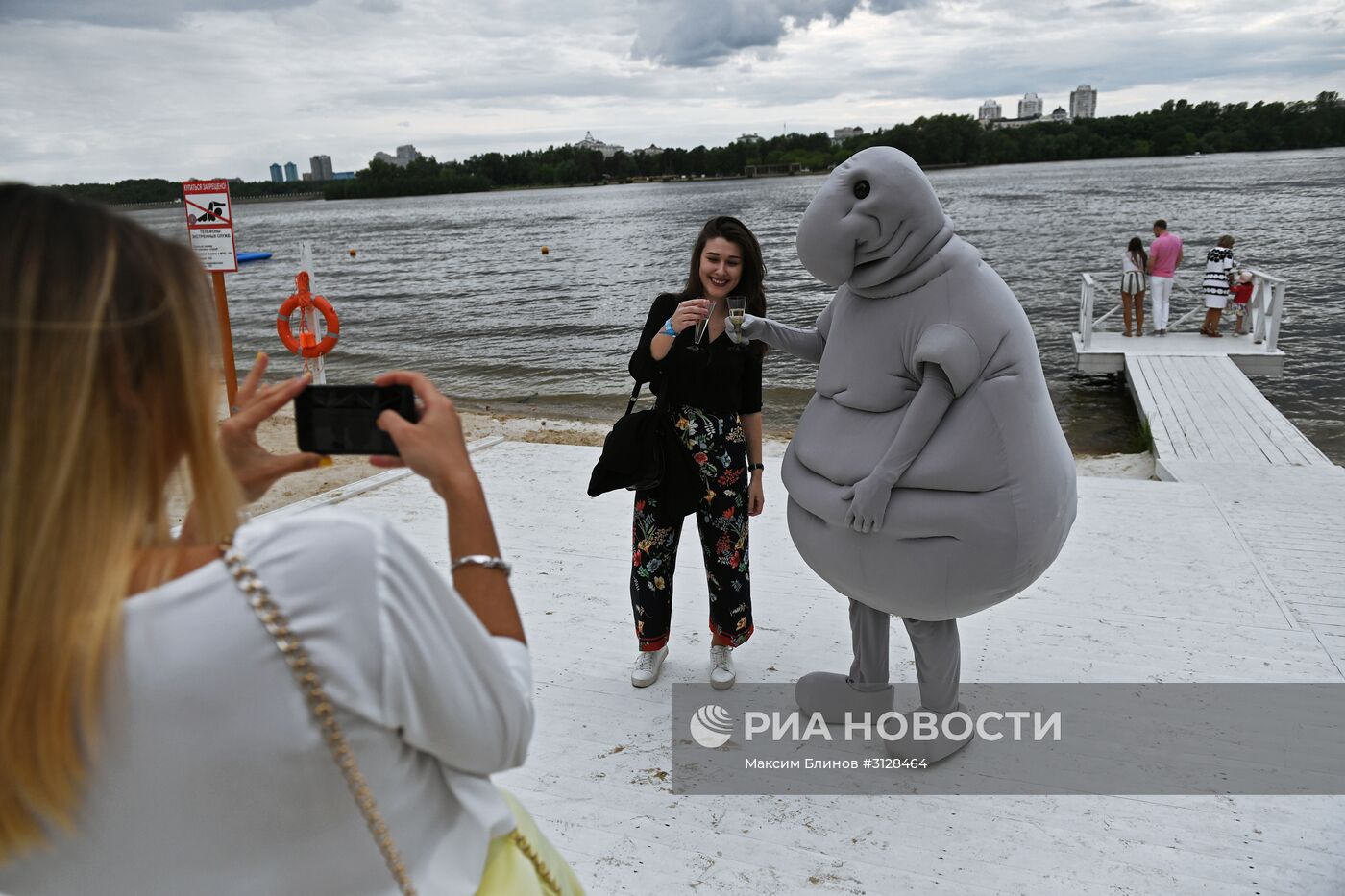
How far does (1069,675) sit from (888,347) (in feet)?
5.72

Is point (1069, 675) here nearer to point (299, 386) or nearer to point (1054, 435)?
point (1054, 435)

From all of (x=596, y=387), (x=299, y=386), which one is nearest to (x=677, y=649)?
(x=299, y=386)

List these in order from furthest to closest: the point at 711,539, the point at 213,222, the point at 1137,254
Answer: the point at 1137,254 < the point at 213,222 < the point at 711,539

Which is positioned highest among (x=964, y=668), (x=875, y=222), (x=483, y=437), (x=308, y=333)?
(x=875, y=222)

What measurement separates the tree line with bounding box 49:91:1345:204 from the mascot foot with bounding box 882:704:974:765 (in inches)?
3778

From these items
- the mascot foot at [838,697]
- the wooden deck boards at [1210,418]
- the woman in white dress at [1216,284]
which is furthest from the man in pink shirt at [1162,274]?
the mascot foot at [838,697]

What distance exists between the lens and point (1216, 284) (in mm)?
12578

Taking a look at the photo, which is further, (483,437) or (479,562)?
(483,437)

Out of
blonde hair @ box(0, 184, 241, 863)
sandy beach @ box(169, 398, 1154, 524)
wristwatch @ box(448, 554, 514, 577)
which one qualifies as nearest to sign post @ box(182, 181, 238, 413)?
sandy beach @ box(169, 398, 1154, 524)

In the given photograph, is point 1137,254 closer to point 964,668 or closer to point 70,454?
point 964,668

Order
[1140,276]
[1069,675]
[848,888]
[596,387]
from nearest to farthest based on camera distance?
[848,888], [1069,675], [1140,276], [596,387]

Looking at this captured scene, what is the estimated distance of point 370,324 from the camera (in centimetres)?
2269

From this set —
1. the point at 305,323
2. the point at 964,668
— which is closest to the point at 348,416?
the point at 964,668

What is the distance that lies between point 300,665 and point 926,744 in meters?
2.65
